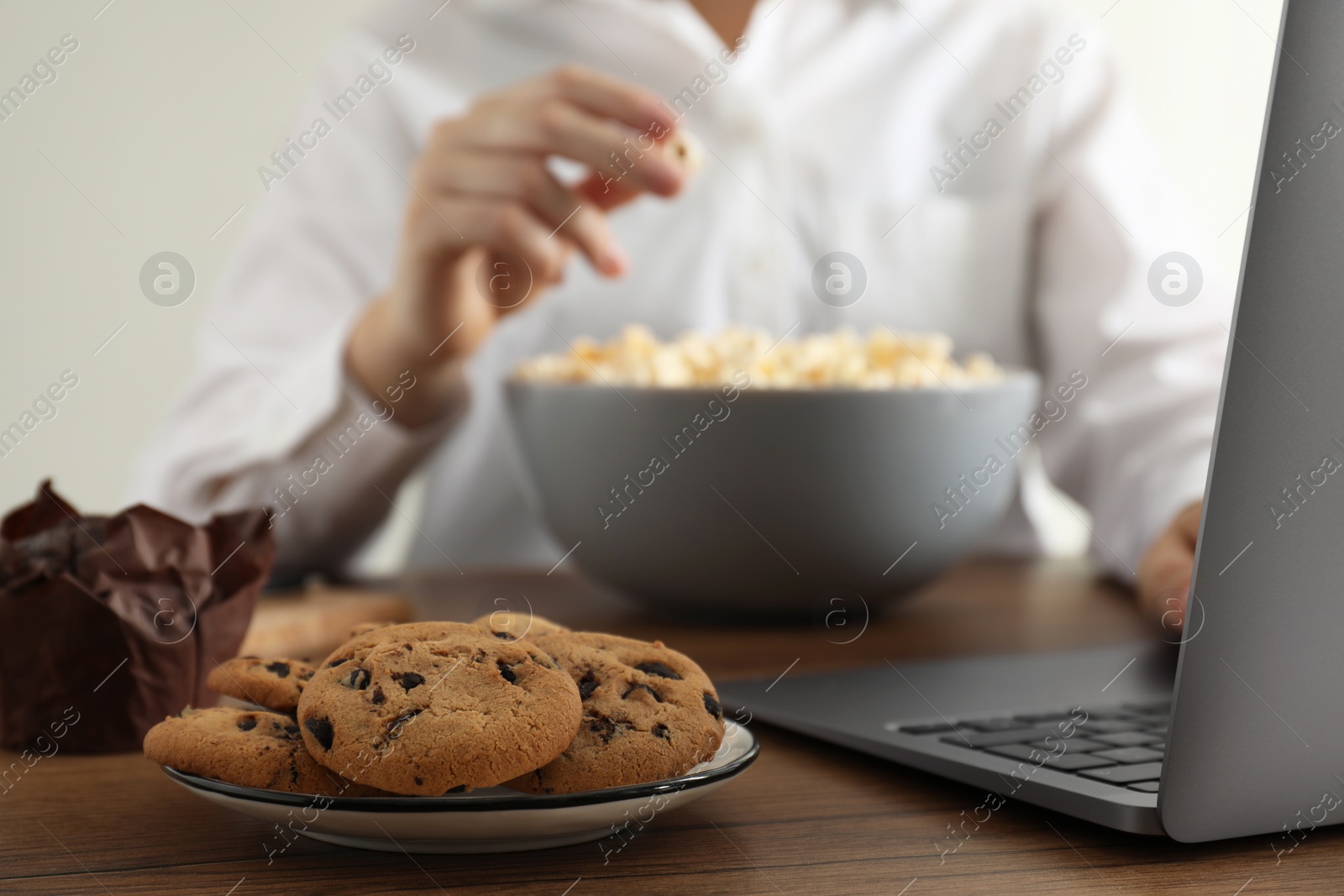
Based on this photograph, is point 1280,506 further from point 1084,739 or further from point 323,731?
point 323,731

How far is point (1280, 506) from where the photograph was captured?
0.92 ft

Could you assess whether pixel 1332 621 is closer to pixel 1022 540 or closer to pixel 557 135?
pixel 557 135

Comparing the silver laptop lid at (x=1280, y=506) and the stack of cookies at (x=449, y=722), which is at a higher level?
the stack of cookies at (x=449, y=722)

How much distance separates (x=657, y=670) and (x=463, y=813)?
0.08 metres

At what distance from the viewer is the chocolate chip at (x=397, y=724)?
0.94 ft

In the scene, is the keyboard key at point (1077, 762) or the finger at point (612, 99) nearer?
the keyboard key at point (1077, 762)

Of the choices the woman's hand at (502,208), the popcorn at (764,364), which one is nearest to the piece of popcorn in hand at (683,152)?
the woman's hand at (502,208)

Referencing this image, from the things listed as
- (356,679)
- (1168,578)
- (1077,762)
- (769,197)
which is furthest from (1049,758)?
(769,197)

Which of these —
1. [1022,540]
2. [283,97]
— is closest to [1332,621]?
[1022,540]

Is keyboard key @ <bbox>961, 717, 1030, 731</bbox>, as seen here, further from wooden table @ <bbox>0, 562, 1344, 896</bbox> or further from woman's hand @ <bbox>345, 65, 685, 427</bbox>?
woman's hand @ <bbox>345, 65, 685, 427</bbox>

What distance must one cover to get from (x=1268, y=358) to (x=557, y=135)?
564 mm

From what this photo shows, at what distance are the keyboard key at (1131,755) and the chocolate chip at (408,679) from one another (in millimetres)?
231

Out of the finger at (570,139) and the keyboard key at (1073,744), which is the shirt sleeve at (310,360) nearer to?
the finger at (570,139)

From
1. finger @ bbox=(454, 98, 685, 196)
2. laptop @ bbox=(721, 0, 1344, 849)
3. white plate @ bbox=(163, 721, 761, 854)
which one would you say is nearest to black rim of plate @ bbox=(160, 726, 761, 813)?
white plate @ bbox=(163, 721, 761, 854)
